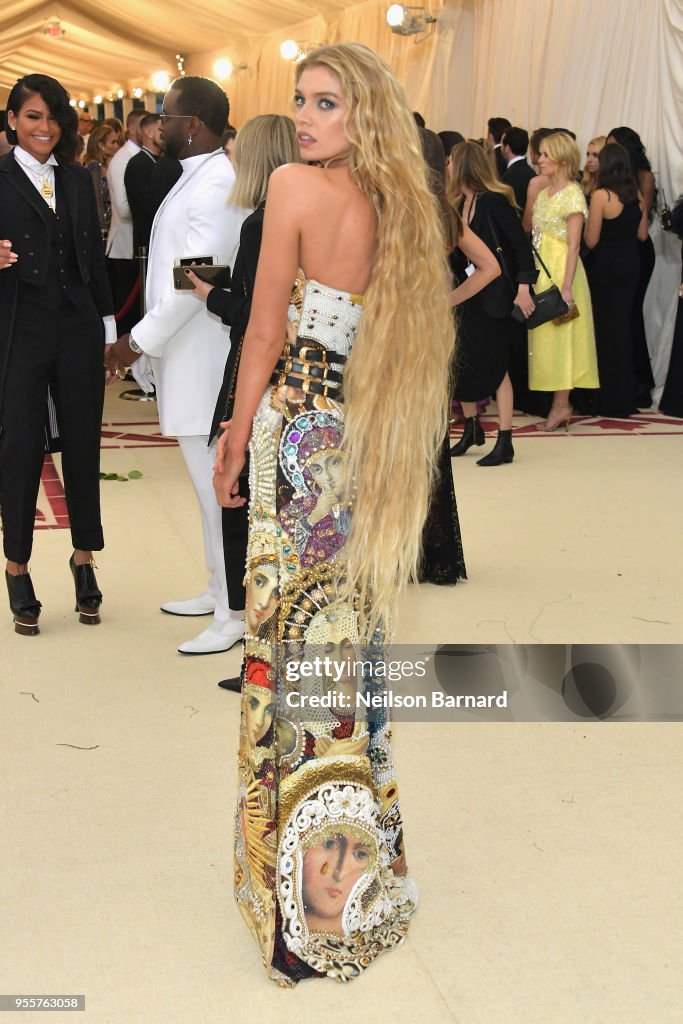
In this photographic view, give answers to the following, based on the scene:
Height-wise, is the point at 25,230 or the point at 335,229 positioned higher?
the point at 335,229

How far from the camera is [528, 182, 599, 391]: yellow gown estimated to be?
729cm

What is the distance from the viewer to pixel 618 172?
773 centimetres

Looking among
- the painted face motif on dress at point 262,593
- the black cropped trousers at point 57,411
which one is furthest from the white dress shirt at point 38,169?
the painted face motif on dress at point 262,593

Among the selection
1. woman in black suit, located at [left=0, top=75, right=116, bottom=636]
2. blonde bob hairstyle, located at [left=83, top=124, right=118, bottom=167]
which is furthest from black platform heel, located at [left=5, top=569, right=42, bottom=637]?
blonde bob hairstyle, located at [left=83, top=124, right=118, bottom=167]

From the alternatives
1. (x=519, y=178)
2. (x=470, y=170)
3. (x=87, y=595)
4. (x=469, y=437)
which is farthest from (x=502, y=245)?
(x=87, y=595)

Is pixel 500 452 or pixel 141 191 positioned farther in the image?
pixel 141 191

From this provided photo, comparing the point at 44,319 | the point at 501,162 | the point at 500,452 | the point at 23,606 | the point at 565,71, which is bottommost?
the point at 500,452

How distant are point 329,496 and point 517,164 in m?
6.77

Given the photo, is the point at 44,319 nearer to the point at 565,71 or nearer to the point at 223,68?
the point at 565,71

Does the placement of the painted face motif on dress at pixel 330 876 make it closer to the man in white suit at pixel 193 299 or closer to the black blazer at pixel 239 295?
the black blazer at pixel 239 295

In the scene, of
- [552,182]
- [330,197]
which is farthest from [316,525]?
[552,182]

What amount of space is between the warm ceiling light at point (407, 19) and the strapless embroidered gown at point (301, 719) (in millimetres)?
9841

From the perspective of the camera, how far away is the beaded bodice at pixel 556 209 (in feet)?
23.8

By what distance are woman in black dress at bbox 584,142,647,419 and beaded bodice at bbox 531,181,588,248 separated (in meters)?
0.51
